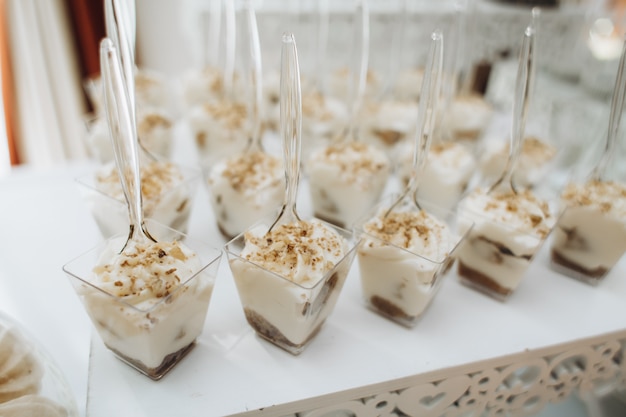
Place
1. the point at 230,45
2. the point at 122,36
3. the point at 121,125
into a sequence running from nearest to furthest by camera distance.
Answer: the point at 121,125
the point at 122,36
the point at 230,45

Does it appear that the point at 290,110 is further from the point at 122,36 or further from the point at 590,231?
the point at 590,231

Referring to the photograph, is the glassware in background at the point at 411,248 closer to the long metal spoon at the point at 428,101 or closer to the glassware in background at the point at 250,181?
the long metal spoon at the point at 428,101

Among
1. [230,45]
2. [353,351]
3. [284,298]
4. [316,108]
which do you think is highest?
[230,45]

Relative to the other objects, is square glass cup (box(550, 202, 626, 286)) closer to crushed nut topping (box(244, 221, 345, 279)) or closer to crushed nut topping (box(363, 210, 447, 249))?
crushed nut topping (box(363, 210, 447, 249))

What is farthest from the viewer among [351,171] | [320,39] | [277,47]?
[277,47]

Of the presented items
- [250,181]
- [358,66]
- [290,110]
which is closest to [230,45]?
[358,66]

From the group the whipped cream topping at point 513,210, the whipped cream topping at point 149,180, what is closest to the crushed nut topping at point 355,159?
the whipped cream topping at point 513,210

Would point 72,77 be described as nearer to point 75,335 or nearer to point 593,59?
point 75,335
